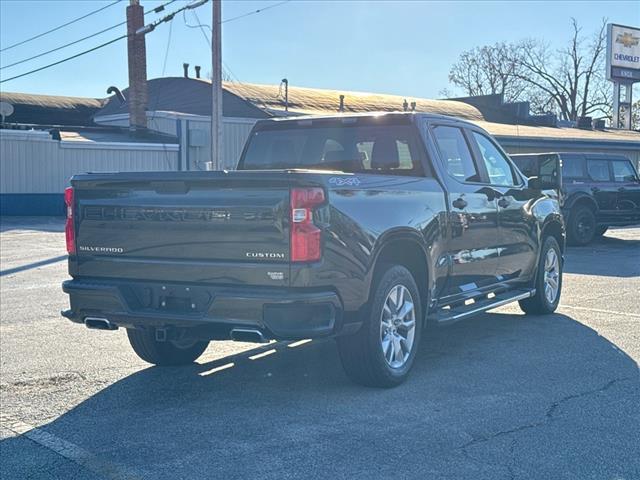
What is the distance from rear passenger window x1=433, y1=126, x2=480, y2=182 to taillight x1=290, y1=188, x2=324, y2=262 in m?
2.23

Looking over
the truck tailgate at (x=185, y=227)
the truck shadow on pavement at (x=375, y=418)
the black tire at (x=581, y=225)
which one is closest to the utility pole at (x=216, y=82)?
the black tire at (x=581, y=225)

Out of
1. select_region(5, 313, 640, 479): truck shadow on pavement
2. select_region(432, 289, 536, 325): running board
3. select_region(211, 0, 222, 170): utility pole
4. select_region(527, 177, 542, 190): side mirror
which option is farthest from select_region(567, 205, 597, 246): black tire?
select_region(5, 313, 640, 479): truck shadow on pavement

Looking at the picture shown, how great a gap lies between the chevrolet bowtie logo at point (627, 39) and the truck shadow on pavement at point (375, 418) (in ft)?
146

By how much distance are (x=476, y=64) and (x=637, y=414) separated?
70912 millimetres

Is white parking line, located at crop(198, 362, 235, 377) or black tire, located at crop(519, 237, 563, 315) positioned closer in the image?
white parking line, located at crop(198, 362, 235, 377)

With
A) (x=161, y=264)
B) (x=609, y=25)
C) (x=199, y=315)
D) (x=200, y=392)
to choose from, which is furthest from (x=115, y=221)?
(x=609, y=25)

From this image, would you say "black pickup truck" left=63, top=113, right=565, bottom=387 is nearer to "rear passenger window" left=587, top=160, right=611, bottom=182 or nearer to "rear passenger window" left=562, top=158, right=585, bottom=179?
"rear passenger window" left=562, top=158, right=585, bottom=179

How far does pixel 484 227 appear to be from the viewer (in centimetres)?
712

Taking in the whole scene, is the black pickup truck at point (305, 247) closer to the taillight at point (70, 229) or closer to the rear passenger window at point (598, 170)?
the taillight at point (70, 229)

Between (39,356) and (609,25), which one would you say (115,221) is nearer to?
(39,356)

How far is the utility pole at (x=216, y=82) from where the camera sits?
Result: 20109mm

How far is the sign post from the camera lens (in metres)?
46.7

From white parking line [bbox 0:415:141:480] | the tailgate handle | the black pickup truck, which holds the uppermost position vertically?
the tailgate handle

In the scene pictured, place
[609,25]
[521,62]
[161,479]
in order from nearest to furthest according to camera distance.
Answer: [161,479], [609,25], [521,62]
